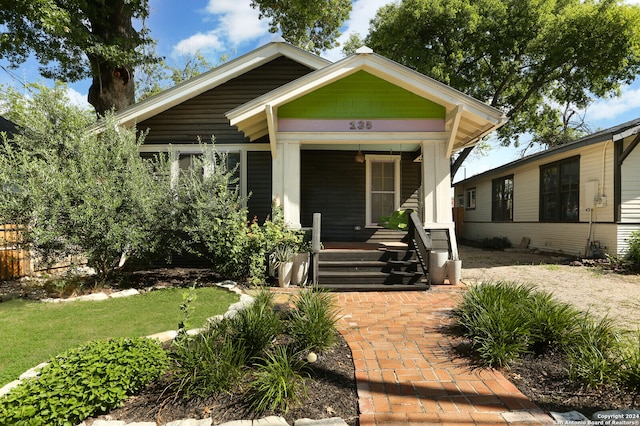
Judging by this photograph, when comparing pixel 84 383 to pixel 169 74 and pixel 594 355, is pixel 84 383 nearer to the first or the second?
pixel 594 355

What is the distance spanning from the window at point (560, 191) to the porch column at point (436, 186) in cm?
636

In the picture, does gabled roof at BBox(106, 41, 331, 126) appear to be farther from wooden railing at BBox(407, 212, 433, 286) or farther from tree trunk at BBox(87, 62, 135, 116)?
wooden railing at BBox(407, 212, 433, 286)

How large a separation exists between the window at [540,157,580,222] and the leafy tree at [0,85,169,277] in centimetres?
1173

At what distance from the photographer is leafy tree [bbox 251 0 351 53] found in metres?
13.5

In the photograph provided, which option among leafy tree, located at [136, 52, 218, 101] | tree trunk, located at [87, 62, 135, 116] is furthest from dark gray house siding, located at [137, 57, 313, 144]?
leafy tree, located at [136, 52, 218, 101]

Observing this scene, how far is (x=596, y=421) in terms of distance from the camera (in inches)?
88.4

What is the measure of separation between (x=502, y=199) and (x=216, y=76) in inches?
518

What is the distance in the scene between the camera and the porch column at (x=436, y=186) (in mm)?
6840

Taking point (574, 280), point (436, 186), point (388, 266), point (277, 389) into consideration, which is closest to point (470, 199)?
point (574, 280)

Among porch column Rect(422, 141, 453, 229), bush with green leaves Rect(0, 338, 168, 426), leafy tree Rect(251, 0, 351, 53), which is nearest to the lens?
bush with green leaves Rect(0, 338, 168, 426)

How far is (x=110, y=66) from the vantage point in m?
9.94

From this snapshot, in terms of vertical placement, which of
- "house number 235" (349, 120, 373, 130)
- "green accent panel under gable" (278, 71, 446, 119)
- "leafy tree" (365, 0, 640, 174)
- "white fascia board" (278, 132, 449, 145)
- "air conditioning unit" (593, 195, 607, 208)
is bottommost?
"air conditioning unit" (593, 195, 607, 208)

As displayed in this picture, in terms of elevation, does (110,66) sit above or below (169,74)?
below

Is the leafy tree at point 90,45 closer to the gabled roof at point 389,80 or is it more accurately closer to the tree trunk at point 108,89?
the tree trunk at point 108,89
